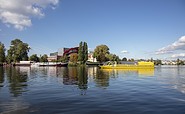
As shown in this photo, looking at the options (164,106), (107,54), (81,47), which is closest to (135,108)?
(164,106)

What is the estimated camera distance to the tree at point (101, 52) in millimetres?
178850

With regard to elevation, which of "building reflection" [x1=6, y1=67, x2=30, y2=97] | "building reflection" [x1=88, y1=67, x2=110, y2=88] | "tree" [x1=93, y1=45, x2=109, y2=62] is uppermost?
"tree" [x1=93, y1=45, x2=109, y2=62]

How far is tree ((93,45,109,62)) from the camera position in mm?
178850

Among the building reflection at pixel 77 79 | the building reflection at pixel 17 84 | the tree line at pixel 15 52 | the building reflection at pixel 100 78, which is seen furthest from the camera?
the tree line at pixel 15 52

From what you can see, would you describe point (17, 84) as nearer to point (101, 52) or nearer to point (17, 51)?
point (101, 52)

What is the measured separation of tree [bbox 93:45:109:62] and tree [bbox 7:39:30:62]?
63693mm

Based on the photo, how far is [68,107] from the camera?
15.1 meters

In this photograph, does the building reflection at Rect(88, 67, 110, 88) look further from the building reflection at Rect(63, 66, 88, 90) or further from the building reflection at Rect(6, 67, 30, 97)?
the building reflection at Rect(6, 67, 30, 97)

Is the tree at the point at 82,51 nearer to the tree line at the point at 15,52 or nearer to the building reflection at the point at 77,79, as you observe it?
the tree line at the point at 15,52

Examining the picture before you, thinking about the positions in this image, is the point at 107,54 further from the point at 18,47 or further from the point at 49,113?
the point at 49,113

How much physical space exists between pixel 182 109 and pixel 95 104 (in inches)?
244

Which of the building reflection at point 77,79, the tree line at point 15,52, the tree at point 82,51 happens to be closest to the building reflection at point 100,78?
the building reflection at point 77,79

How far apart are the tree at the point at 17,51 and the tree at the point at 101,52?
6369 cm

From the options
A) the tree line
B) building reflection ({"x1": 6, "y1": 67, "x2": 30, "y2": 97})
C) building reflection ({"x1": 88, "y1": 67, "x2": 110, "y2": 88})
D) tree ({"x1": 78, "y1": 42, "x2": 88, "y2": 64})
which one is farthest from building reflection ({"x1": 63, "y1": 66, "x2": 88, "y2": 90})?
the tree line
